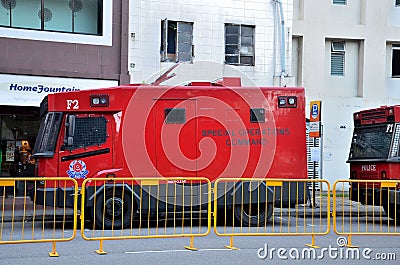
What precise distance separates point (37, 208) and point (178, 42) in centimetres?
937

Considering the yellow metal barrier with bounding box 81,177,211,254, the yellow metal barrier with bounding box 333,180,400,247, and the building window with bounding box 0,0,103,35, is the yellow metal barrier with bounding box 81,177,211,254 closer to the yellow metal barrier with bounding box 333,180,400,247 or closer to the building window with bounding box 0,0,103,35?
the yellow metal barrier with bounding box 333,180,400,247

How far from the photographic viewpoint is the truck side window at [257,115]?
15.4m

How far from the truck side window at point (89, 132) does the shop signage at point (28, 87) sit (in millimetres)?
6244

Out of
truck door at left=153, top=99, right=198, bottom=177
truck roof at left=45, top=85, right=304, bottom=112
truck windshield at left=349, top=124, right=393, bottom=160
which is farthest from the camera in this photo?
truck windshield at left=349, top=124, right=393, bottom=160

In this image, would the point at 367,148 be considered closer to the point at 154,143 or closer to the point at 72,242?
the point at 154,143

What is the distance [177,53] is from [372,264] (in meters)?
13.2

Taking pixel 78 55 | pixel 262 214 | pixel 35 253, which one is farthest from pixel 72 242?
pixel 78 55

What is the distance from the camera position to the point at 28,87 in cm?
2062

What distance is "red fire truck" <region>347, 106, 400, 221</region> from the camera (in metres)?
14.9

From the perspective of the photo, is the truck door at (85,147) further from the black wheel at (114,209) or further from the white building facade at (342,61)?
the white building facade at (342,61)

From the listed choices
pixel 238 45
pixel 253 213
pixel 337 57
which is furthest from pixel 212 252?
pixel 337 57

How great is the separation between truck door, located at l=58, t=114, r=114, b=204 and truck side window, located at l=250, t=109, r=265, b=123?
Result: 302cm

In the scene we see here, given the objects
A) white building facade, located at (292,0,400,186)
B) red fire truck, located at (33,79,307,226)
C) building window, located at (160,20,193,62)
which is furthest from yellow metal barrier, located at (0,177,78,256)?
white building facade, located at (292,0,400,186)

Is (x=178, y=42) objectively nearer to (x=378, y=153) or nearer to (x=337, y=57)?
(x=337, y=57)
